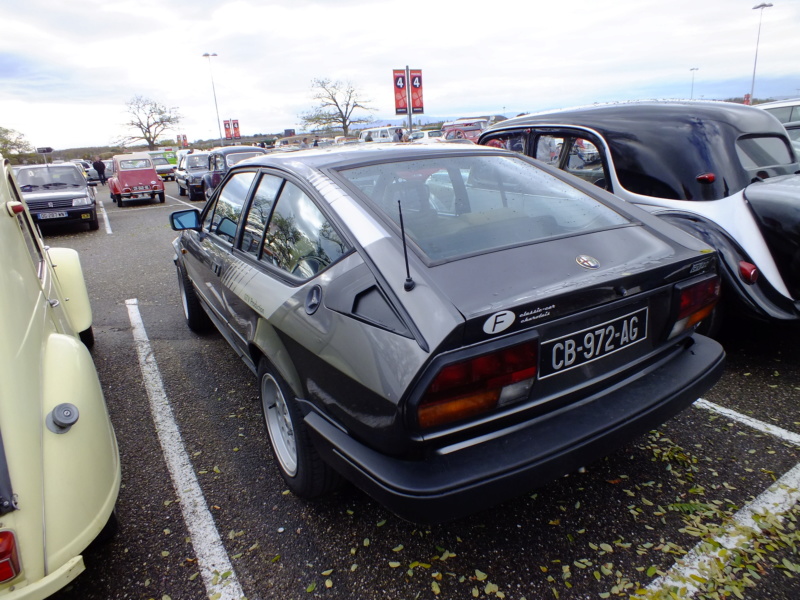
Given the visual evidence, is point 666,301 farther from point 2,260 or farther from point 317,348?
point 2,260

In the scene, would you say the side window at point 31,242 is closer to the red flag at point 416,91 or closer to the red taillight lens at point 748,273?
the red taillight lens at point 748,273

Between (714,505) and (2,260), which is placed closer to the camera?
(2,260)

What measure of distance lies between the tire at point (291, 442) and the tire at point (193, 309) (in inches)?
85.3

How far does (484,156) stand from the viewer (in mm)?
2852

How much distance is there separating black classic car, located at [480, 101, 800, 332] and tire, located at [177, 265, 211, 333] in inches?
142

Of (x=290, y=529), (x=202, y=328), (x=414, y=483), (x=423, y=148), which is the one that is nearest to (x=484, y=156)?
(x=423, y=148)

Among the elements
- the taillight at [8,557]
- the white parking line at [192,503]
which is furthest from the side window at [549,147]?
the taillight at [8,557]

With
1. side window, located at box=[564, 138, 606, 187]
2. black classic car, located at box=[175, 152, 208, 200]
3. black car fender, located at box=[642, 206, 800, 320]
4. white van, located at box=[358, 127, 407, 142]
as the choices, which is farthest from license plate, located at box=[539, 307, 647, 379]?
white van, located at box=[358, 127, 407, 142]

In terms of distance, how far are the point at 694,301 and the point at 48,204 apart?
1354 centimetres

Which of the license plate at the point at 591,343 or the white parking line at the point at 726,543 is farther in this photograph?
the white parking line at the point at 726,543

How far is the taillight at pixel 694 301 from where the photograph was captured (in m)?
2.20

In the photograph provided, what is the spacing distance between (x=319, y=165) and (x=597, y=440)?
1.73 m

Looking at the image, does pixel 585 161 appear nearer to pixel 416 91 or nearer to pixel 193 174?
pixel 416 91

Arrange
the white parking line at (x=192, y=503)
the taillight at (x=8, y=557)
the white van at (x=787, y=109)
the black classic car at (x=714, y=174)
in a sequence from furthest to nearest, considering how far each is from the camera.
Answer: the white van at (x=787, y=109), the black classic car at (x=714, y=174), the white parking line at (x=192, y=503), the taillight at (x=8, y=557)
